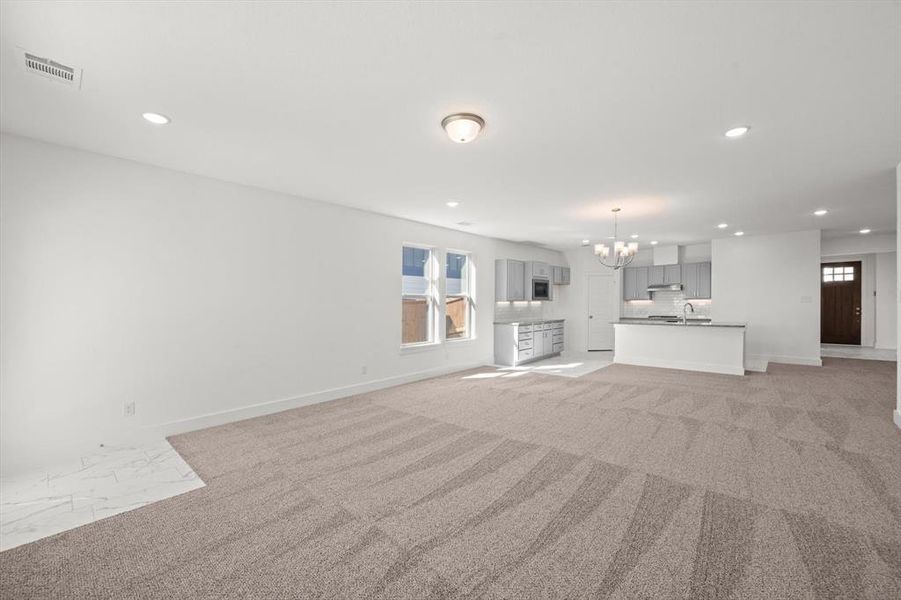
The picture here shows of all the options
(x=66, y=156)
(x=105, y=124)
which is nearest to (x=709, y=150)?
(x=105, y=124)

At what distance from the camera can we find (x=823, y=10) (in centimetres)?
173

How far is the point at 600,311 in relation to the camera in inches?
403

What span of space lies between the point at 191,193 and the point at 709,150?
16.5ft

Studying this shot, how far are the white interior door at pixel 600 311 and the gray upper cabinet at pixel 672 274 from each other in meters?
1.26

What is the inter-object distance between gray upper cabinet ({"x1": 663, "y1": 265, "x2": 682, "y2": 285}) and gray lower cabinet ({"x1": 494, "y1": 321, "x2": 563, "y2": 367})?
334 cm

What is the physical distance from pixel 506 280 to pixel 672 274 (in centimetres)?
454

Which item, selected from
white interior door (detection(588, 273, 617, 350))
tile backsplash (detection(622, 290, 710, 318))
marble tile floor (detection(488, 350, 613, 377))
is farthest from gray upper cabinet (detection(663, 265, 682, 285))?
marble tile floor (detection(488, 350, 613, 377))

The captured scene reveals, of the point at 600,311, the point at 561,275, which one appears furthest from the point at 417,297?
the point at 600,311

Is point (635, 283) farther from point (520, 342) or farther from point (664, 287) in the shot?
point (520, 342)

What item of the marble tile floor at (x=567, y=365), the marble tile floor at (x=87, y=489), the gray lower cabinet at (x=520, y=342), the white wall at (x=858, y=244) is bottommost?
the marble tile floor at (x=87, y=489)

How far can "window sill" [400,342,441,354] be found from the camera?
624 cm

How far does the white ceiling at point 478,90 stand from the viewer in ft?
5.89

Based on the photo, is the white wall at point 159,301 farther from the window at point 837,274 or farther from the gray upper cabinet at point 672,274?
the window at point 837,274

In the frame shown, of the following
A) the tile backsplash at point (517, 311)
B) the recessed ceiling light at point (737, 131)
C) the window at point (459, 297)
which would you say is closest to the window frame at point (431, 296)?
the window at point (459, 297)
